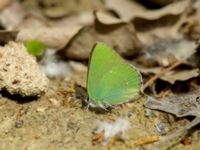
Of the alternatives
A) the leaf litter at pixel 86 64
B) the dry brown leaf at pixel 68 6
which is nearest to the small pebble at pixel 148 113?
the leaf litter at pixel 86 64

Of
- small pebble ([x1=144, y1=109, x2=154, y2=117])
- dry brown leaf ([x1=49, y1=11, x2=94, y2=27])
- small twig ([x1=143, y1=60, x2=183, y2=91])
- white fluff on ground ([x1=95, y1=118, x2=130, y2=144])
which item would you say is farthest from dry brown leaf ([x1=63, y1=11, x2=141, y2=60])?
white fluff on ground ([x1=95, y1=118, x2=130, y2=144])

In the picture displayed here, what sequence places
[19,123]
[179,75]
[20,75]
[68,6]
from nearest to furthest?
[19,123], [20,75], [179,75], [68,6]

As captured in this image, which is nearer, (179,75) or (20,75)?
(20,75)

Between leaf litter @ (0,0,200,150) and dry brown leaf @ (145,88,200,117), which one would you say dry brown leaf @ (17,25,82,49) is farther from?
dry brown leaf @ (145,88,200,117)

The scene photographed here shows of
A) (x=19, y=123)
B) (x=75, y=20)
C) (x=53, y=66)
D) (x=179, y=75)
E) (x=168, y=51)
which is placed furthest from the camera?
(x=75, y=20)

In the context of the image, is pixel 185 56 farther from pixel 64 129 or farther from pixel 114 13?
pixel 64 129

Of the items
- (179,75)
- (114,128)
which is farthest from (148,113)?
(179,75)

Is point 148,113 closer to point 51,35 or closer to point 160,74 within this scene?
point 160,74

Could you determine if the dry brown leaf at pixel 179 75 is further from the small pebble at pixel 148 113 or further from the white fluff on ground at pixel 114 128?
the white fluff on ground at pixel 114 128
